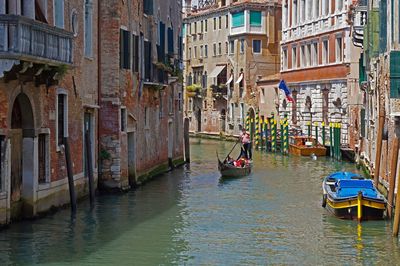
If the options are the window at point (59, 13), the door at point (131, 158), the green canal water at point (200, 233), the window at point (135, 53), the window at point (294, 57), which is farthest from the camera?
the window at point (294, 57)

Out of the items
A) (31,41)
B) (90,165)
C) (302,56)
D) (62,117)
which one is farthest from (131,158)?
(302,56)

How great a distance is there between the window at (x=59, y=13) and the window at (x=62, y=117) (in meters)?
1.12

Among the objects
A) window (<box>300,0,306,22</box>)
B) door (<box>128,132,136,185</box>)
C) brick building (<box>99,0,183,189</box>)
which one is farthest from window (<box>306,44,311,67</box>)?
door (<box>128,132,136,185</box>)

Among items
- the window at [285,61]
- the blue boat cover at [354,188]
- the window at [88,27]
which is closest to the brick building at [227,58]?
the window at [285,61]

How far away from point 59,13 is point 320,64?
804 inches

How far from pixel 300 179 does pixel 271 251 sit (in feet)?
33.7

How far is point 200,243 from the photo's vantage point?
39.7 feet

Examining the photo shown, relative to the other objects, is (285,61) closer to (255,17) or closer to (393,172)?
(255,17)

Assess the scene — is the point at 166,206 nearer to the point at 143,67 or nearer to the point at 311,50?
the point at 143,67

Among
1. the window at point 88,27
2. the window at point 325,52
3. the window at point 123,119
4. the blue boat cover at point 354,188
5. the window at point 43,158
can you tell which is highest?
the window at point 325,52

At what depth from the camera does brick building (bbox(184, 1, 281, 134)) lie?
44062 millimetres

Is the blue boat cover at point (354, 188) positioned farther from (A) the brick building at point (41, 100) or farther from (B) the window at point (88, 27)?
(B) the window at point (88, 27)

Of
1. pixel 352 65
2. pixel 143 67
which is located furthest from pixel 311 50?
pixel 143 67

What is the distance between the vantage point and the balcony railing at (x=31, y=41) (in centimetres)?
1114
